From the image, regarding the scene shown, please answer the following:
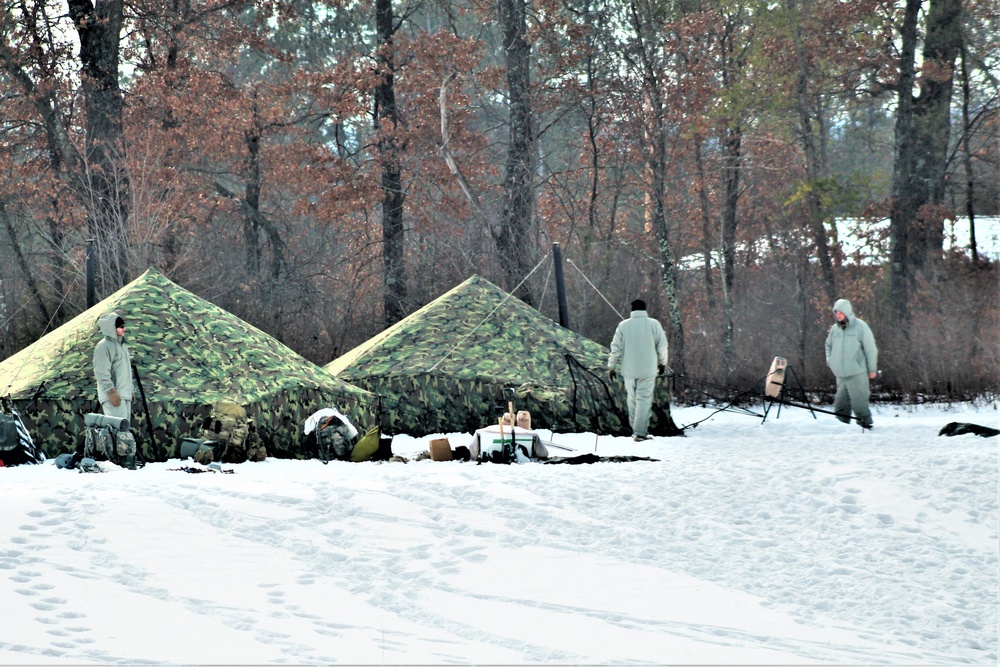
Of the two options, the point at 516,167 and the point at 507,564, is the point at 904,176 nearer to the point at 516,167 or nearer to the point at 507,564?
the point at 516,167

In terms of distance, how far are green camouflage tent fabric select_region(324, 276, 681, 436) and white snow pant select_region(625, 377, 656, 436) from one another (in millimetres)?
535

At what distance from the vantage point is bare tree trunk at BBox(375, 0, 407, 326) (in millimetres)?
23780

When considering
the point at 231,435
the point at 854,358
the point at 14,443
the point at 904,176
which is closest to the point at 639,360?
the point at 854,358

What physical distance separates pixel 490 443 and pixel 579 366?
2.92 meters

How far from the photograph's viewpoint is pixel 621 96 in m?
24.3

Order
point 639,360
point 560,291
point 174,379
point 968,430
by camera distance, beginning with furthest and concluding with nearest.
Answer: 1. point 560,291
2. point 639,360
3. point 968,430
4. point 174,379

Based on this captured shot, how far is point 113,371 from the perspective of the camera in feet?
35.4

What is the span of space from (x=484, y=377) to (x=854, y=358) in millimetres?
4328

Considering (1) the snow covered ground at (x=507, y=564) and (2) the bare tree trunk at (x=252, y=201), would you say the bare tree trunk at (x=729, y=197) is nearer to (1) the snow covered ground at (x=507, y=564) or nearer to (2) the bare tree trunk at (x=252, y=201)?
(2) the bare tree trunk at (x=252, y=201)

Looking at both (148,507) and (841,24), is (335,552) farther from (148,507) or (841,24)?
(841,24)

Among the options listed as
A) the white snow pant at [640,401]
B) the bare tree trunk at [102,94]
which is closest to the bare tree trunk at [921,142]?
the white snow pant at [640,401]

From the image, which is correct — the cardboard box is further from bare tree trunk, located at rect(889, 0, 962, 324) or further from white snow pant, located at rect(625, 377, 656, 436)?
bare tree trunk, located at rect(889, 0, 962, 324)

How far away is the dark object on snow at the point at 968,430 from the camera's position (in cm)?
1214

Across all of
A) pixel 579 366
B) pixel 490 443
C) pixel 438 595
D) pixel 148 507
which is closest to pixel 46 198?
pixel 579 366
